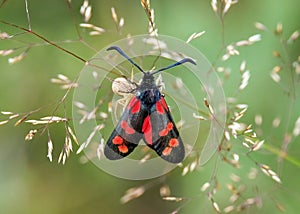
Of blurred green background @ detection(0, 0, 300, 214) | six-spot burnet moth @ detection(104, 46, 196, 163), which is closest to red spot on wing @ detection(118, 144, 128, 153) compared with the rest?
six-spot burnet moth @ detection(104, 46, 196, 163)

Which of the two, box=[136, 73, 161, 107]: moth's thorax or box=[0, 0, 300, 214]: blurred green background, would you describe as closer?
box=[136, 73, 161, 107]: moth's thorax

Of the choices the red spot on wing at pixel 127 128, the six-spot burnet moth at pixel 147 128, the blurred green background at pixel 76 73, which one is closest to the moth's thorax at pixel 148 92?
the six-spot burnet moth at pixel 147 128

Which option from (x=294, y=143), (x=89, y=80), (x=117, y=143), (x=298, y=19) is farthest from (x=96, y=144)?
(x=298, y=19)

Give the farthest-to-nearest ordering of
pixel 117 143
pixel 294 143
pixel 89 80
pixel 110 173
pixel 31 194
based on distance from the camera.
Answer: pixel 31 194
pixel 110 173
pixel 294 143
pixel 89 80
pixel 117 143

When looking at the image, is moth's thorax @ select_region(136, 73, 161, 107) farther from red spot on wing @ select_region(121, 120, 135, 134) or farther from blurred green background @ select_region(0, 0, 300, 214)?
blurred green background @ select_region(0, 0, 300, 214)

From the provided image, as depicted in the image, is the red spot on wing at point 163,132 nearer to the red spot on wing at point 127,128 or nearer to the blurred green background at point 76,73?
the red spot on wing at point 127,128

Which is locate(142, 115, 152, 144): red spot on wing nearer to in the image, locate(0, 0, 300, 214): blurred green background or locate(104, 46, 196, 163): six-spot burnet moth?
locate(104, 46, 196, 163): six-spot burnet moth

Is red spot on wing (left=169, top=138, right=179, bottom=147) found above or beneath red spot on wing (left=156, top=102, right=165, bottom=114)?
beneath

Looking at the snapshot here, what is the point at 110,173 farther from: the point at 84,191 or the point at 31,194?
the point at 31,194
